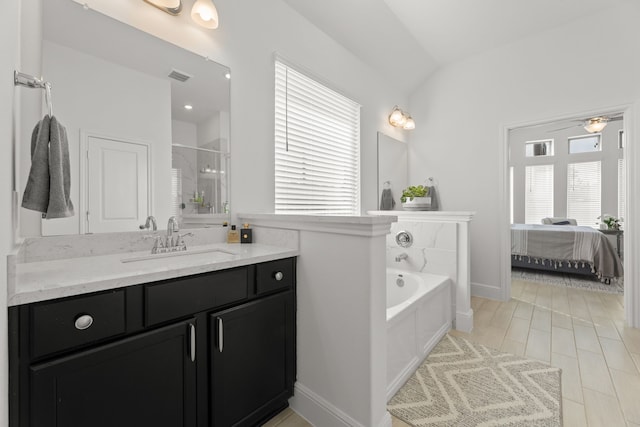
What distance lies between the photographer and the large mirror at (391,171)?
3.36 metres

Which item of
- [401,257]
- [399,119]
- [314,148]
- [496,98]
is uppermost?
[496,98]

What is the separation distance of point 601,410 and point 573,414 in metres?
0.18

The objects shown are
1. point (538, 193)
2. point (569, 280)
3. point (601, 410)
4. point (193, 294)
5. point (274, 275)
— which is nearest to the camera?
point (193, 294)

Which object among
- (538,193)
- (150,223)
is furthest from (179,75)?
(538,193)

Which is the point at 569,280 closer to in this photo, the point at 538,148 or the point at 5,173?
the point at 538,148

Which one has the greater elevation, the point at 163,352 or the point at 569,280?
the point at 163,352

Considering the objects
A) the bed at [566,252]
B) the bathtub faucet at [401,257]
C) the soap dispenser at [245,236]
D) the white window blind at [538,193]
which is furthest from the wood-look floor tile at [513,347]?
the white window blind at [538,193]

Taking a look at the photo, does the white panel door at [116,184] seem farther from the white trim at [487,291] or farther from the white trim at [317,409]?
the white trim at [487,291]

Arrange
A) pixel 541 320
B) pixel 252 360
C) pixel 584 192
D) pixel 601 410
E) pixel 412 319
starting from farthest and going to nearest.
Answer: pixel 584 192 → pixel 541 320 → pixel 412 319 → pixel 601 410 → pixel 252 360

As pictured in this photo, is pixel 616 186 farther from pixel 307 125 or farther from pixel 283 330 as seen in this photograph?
pixel 283 330

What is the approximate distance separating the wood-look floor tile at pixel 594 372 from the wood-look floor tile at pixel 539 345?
0.18m

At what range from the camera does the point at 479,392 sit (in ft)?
5.53

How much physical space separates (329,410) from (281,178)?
1581 mm

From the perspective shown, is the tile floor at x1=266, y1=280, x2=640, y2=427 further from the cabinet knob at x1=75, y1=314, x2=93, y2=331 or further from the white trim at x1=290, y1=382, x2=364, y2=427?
the cabinet knob at x1=75, y1=314, x2=93, y2=331
